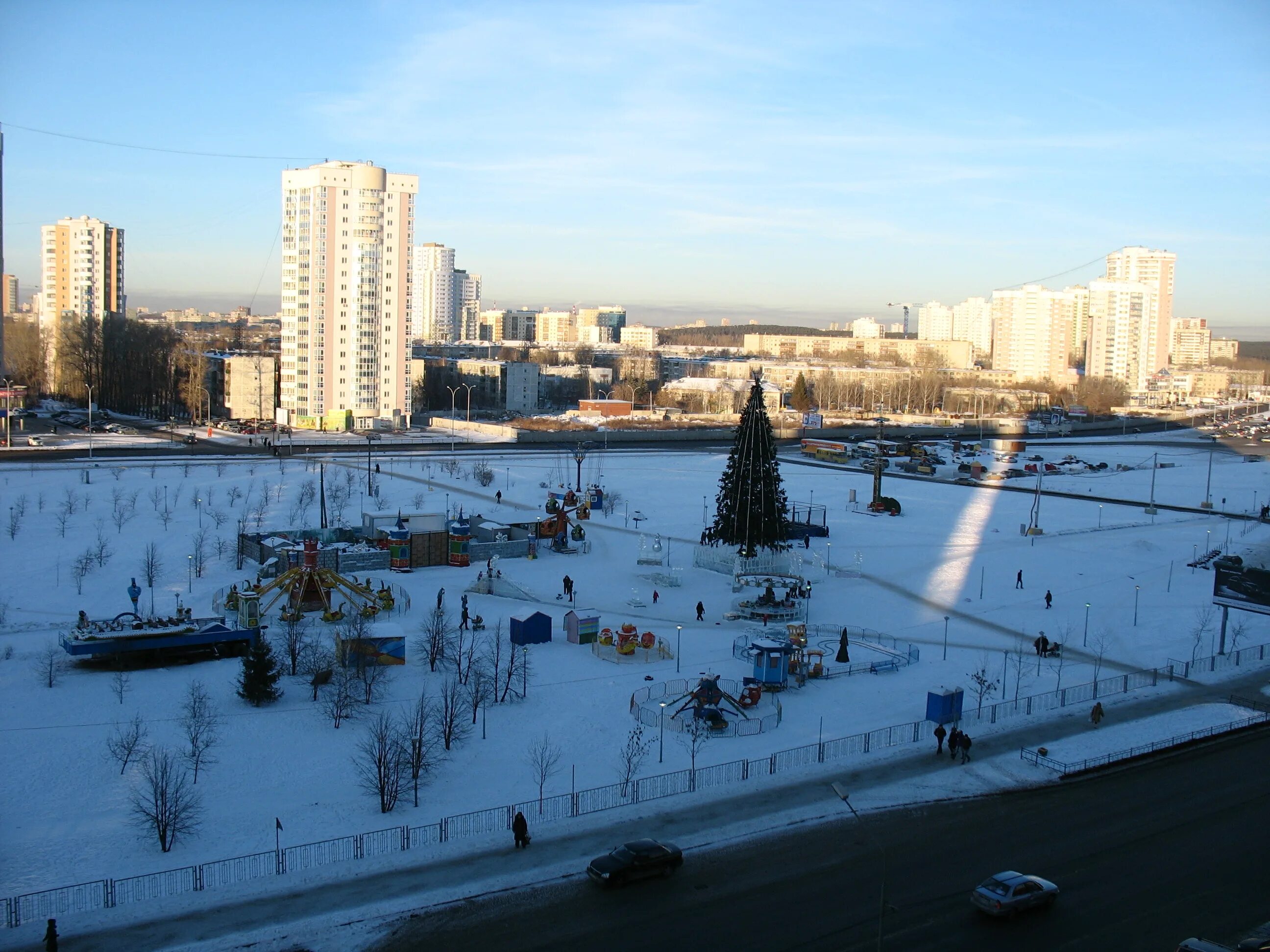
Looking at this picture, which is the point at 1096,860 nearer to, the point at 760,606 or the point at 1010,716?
the point at 1010,716

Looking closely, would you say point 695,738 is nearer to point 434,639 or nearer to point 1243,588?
point 434,639

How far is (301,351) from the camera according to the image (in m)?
71.9

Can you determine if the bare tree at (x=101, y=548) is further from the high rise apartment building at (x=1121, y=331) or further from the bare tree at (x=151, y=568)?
the high rise apartment building at (x=1121, y=331)

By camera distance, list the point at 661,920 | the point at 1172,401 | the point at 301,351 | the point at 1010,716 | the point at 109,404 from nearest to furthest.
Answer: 1. the point at 661,920
2. the point at 1010,716
3. the point at 301,351
4. the point at 109,404
5. the point at 1172,401

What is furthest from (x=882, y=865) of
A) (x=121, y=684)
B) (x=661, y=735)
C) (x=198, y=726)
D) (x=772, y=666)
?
(x=121, y=684)

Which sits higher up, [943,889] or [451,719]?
[451,719]

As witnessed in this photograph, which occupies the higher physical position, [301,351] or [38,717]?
[301,351]

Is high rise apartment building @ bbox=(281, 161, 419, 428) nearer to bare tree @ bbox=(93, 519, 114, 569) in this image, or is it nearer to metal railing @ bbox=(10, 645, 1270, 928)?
bare tree @ bbox=(93, 519, 114, 569)

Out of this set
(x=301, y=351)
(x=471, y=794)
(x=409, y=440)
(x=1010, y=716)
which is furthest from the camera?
(x=301, y=351)

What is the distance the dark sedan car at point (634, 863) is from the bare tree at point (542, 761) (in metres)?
2.13

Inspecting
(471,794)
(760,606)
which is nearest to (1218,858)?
(471,794)

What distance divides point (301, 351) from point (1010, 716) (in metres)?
60.9

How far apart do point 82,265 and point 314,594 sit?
11752cm

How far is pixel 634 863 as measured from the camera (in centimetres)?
1260
